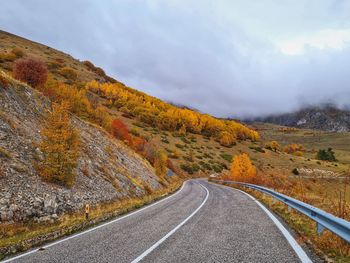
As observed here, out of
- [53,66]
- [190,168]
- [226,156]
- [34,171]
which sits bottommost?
[190,168]

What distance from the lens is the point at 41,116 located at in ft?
69.3

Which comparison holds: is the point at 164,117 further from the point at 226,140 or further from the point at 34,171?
the point at 34,171

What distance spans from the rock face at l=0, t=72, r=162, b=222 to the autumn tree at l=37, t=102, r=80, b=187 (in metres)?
0.51

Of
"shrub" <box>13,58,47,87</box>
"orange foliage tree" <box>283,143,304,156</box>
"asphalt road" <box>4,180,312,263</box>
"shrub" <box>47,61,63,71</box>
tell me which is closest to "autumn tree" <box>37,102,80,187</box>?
"asphalt road" <box>4,180,312,263</box>

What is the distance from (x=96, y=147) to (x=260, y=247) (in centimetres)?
1931

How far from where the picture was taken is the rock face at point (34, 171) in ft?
40.0

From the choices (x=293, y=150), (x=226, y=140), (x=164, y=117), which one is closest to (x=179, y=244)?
(x=226, y=140)

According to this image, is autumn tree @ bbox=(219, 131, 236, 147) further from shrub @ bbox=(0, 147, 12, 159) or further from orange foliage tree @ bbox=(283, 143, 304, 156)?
shrub @ bbox=(0, 147, 12, 159)

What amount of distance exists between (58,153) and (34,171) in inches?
61.3

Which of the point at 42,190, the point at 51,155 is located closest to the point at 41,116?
the point at 51,155

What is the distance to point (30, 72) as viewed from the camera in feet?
100.0

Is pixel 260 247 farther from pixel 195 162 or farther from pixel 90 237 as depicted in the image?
pixel 195 162

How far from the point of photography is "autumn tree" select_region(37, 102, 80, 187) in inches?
593

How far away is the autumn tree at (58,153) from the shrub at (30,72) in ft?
52.1
